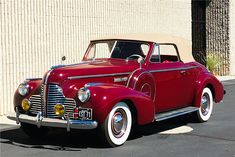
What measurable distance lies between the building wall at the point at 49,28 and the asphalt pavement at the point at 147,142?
1.92m

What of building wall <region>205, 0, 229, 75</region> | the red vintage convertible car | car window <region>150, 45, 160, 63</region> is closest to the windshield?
the red vintage convertible car

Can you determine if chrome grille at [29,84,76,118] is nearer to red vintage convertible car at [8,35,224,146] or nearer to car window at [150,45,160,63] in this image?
red vintage convertible car at [8,35,224,146]

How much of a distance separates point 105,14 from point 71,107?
22.0ft

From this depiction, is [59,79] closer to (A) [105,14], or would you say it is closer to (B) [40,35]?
(B) [40,35]

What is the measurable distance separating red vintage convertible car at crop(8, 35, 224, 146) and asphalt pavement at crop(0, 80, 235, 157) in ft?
0.92

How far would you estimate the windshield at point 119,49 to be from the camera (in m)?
8.14

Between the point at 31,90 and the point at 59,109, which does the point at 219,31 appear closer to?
the point at 31,90

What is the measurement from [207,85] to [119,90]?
2.94m

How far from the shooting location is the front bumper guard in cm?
642

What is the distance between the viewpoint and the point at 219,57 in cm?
1967

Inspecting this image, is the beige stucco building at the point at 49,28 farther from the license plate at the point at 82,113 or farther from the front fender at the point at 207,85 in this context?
the front fender at the point at 207,85

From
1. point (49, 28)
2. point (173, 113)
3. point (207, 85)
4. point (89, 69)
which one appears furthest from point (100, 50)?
point (49, 28)

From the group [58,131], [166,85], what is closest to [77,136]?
[58,131]

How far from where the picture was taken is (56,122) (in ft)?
21.6
